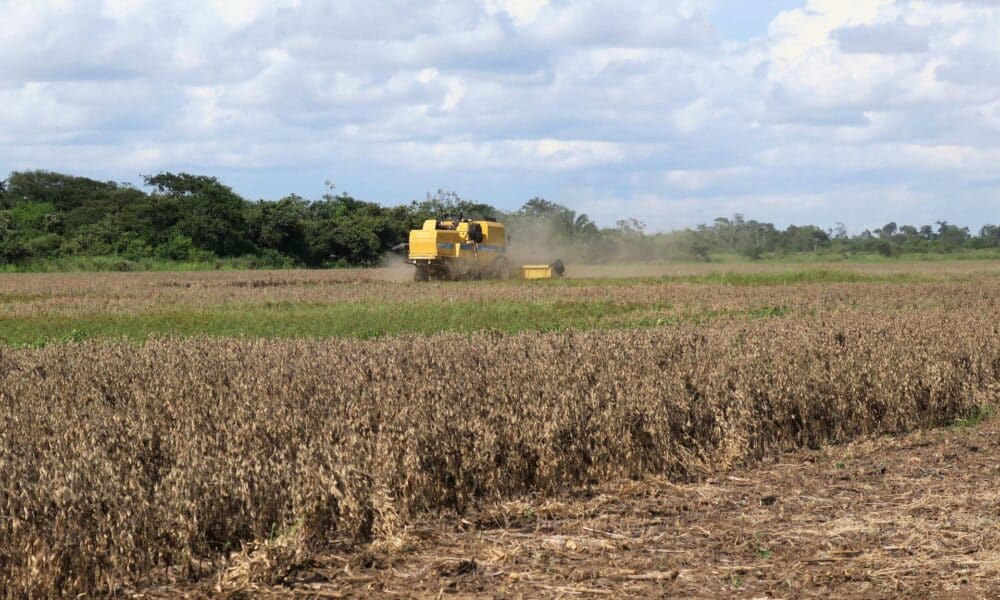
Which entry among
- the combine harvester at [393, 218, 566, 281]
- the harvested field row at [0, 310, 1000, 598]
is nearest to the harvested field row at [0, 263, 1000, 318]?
the combine harvester at [393, 218, 566, 281]

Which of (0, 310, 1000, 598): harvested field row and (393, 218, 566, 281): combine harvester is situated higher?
(393, 218, 566, 281): combine harvester

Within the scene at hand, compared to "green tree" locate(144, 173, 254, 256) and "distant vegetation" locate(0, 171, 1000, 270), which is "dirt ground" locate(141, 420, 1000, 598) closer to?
"distant vegetation" locate(0, 171, 1000, 270)

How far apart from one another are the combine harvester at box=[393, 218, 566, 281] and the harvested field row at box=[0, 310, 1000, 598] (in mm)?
24062

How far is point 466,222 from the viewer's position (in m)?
39.6

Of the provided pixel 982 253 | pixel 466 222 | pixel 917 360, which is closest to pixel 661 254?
pixel 466 222

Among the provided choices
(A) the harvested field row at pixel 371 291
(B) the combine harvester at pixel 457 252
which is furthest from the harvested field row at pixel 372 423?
(B) the combine harvester at pixel 457 252

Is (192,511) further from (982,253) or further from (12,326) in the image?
(982,253)

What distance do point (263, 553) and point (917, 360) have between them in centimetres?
817

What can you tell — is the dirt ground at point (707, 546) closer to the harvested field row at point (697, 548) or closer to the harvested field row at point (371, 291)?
the harvested field row at point (697, 548)

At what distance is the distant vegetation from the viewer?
2111 inches

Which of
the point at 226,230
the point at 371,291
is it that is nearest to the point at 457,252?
the point at 371,291

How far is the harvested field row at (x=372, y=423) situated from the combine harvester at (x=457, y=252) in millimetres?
24062

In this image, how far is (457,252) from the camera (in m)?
38.6

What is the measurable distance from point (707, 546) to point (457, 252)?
32.2 m
